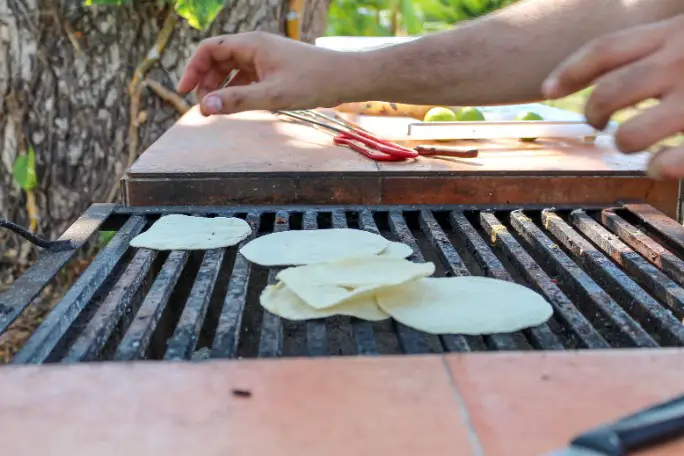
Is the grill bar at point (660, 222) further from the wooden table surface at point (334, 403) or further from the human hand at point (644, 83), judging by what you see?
the human hand at point (644, 83)

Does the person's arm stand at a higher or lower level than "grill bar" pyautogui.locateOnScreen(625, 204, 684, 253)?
higher

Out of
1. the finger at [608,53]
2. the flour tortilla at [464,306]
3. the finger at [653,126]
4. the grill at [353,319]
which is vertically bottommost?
the grill at [353,319]

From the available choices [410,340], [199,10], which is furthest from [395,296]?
[199,10]

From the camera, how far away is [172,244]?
149 cm

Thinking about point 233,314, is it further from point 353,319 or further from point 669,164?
point 669,164

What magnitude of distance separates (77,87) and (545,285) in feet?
9.72

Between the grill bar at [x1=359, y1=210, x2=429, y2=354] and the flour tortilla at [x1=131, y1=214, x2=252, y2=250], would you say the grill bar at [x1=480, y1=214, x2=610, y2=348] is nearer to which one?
the grill bar at [x1=359, y1=210, x2=429, y2=354]

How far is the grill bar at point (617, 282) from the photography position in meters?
1.15

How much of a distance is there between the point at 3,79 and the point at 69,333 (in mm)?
2807

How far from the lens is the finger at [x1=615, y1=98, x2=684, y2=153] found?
0.86 metres

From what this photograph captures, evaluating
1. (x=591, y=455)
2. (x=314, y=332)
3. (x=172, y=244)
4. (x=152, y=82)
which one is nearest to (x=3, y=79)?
(x=152, y=82)

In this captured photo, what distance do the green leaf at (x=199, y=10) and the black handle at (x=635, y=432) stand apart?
2936 mm

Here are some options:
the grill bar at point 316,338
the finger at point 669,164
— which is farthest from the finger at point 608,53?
the grill bar at point 316,338

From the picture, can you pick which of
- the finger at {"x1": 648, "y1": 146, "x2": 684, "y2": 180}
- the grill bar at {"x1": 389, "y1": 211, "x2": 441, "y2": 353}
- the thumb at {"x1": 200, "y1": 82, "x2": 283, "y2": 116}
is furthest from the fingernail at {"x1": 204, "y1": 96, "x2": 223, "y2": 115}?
the finger at {"x1": 648, "y1": 146, "x2": 684, "y2": 180}
